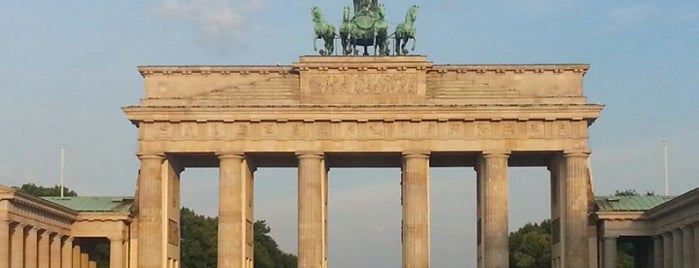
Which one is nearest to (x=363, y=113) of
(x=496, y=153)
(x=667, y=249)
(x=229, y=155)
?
(x=496, y=153)

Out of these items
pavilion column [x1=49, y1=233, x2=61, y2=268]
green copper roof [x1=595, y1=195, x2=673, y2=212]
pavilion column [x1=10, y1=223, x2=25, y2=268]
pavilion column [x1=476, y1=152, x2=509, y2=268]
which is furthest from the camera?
green copper roof [x1=595, y1=195, x2=673, y2=212]

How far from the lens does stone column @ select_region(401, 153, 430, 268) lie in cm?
7544

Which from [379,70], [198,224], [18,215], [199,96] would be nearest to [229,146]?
[199,96]

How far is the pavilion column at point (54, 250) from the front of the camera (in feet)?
236

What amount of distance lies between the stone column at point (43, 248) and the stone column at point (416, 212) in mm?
20454

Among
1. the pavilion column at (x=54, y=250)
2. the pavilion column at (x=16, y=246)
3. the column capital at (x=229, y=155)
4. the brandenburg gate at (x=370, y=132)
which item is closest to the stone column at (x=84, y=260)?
the brandenburg gate at (x=370, y=132)

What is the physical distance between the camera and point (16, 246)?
64.4 meters

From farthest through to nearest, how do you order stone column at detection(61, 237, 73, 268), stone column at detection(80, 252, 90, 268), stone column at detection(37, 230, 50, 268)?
stone column at detection(80, 252, 90, 268)
stone column at detection(61, 237, 73, 268)
stone column at detection(37, 230, 50, 268)

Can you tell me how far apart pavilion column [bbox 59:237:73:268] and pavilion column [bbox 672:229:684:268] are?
34.3 m

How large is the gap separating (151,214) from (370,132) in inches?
538

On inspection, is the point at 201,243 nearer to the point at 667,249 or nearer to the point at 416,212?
the point at 416,212

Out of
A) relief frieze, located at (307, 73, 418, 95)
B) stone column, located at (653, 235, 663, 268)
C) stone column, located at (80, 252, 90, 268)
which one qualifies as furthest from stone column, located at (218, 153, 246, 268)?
stone column, located at (653, 235, 663, 268)

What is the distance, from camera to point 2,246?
6178 cm

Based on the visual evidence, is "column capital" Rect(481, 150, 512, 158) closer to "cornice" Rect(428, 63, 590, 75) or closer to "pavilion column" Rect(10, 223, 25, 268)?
"cornice" Rect(428, 63, 590, 75)
